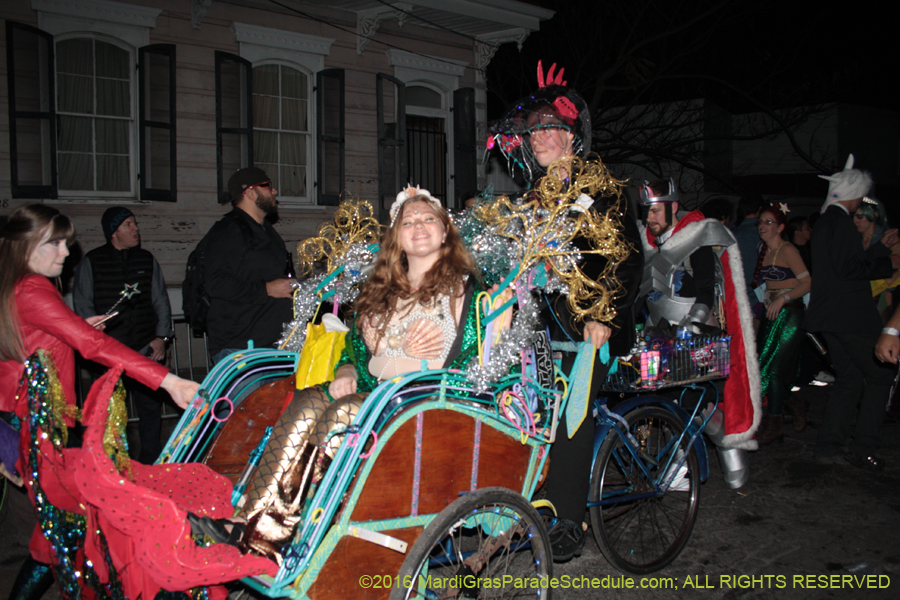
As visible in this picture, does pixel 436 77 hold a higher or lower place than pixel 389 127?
higher

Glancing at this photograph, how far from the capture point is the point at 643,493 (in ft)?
11.1

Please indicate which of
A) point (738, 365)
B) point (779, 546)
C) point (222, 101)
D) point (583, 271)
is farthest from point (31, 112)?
point (779, 546)

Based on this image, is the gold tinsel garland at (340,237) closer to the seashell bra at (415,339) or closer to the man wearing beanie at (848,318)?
the seashell bra at (415,339)

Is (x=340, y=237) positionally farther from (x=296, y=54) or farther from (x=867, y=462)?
(x=296, y=54)

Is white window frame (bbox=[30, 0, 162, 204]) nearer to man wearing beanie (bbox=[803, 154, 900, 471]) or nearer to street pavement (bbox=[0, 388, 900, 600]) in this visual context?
street pavement (bbox=[0, 388, 900, 600])

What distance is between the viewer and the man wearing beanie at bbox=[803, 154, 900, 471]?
4.91 m

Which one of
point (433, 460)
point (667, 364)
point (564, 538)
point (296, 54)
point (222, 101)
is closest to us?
point (433, 460)

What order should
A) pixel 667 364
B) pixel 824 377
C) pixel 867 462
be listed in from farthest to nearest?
pixel 824 377
pixel 867 462
pixel 667 364

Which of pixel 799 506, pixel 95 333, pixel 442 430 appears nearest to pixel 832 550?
pixel 799 506

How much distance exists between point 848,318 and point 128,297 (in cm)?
573

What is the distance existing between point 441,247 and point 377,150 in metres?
6.72

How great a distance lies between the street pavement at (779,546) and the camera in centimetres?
329

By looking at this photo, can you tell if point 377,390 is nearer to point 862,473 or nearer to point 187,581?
point 187,581

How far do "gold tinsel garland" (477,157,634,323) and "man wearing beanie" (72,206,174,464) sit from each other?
3.46m
